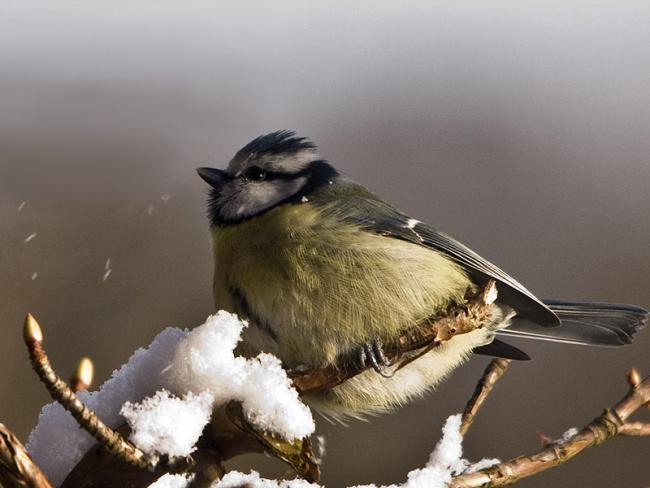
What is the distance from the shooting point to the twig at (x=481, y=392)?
1.21m

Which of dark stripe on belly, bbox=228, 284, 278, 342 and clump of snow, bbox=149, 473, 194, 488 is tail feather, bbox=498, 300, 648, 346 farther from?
clump of snow, bbox=149, 473, 194, 488

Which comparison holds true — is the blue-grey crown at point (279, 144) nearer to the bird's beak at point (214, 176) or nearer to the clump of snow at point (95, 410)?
the bird's beak at point (214, 176)

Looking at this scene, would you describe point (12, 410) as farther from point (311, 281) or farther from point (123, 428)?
point (123, 428)

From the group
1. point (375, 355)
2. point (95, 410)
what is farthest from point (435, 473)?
point (95, 410)

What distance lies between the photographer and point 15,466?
65cm

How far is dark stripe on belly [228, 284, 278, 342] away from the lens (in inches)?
52.9

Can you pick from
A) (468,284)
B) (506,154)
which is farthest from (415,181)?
(468,284)

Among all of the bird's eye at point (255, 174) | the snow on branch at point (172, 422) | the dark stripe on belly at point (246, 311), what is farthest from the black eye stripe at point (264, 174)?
the snow on branch at point (172, 422)

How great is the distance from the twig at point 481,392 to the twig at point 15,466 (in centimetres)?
69

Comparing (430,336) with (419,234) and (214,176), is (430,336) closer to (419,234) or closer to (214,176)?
(419,234)

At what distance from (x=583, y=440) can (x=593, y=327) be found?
76 centimetres

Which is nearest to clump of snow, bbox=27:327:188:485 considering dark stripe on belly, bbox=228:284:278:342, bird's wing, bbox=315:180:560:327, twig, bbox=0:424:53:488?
twig, bbox=0:424:53:488

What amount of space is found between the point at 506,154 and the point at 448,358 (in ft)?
11.0

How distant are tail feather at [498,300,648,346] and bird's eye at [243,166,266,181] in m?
0.65
